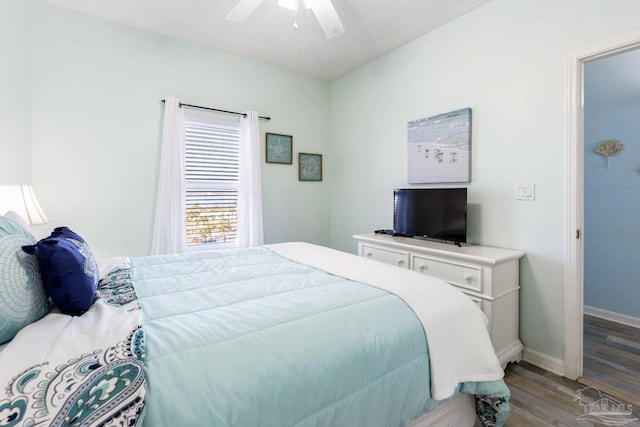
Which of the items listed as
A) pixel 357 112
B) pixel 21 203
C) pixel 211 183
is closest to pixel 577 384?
pixel 357 112

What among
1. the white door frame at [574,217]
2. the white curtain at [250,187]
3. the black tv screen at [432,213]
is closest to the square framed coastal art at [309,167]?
the white curtain at [250,187]

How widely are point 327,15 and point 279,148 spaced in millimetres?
1847

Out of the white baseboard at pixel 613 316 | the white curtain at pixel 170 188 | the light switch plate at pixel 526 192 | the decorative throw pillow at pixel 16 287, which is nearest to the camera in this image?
the decorative throw pillow at pixel 16 287

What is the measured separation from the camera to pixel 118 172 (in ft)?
9.42

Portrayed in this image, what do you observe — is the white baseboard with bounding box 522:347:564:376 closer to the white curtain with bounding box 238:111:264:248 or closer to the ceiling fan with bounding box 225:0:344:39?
the white curtain with bounding box 238:111:264:248

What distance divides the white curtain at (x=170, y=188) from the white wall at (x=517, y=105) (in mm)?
2239

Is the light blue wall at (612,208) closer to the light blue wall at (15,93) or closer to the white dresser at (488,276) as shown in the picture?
the white dresser at (488,276)

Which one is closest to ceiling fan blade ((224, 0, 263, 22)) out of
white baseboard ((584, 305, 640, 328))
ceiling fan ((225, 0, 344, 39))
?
ceiling fan ((225, 0, 344, 39))

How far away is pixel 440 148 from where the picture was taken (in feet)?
9.09

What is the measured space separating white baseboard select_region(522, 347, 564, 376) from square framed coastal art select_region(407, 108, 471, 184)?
1.38 meters

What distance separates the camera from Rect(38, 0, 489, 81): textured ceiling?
8.26 feet

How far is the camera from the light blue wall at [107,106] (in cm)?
257

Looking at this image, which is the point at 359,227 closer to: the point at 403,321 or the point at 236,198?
the point at 236,198

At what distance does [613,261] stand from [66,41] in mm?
5349
